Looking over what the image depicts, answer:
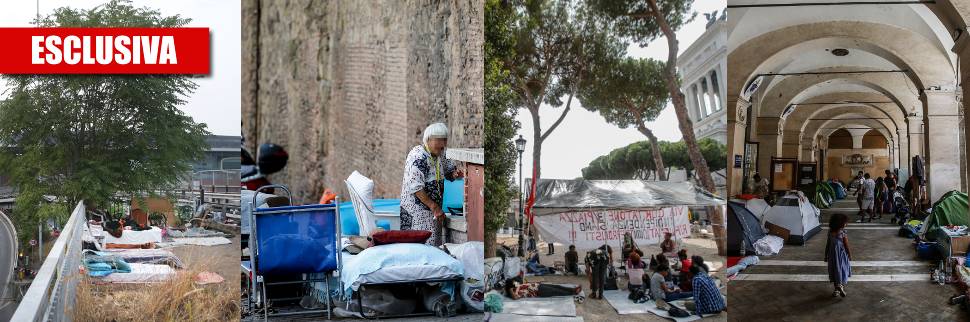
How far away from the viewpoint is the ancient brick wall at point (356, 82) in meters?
3.29

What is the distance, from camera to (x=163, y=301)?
389cm

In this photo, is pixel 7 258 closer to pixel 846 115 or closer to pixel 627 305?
pixel 627 305

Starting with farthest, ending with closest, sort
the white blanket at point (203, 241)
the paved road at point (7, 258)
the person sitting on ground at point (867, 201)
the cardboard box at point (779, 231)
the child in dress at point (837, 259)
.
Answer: the person sitting on ground at point (867, 201) → the cardboard box at point (779, 231) → the child in dress at point (837, 259) → the paved road at point (7, 258) → the white blanket at point (203, 241)

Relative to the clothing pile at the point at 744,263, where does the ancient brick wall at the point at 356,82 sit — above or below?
above

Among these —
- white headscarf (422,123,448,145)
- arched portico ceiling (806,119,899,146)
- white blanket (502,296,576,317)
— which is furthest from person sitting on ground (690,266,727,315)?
arched portico ceiling (806,119,899,146)

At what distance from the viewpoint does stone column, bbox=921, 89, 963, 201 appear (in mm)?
7176

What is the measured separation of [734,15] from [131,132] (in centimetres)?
561

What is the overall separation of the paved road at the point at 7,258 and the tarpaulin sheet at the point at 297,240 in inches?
68.5

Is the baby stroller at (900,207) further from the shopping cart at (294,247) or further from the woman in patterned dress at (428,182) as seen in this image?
the shopping cart at (294,247)

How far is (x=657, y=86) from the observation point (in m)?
3.42

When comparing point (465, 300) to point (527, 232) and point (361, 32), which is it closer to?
point (527, 232)

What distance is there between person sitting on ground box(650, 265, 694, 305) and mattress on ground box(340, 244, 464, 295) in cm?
102

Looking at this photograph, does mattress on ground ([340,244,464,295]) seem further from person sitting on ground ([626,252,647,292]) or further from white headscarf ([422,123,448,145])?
person sitting on ground ([626,252,647,292])

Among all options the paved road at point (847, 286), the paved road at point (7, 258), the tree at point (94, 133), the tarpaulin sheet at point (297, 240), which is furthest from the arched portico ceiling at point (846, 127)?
the paved road at point (7, 258)
